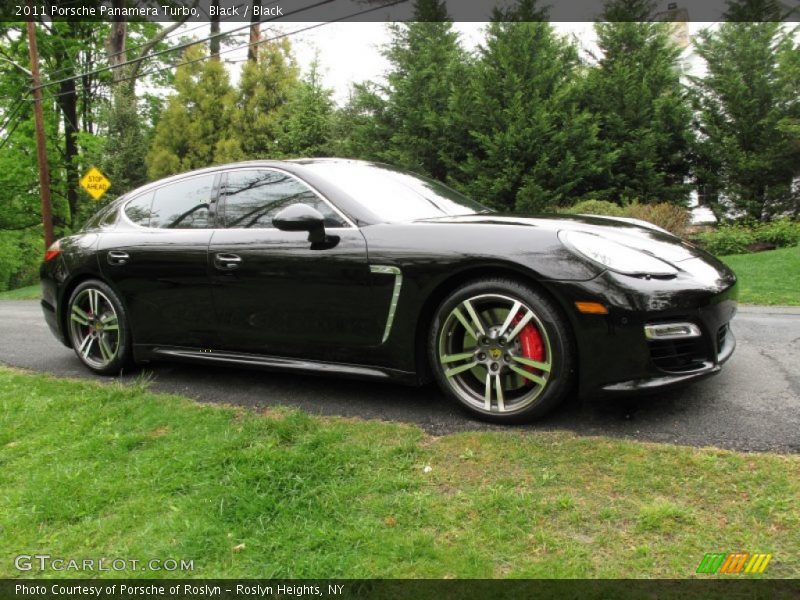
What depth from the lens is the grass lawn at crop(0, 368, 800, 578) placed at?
2033 mm

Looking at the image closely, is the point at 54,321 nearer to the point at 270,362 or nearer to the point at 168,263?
the point at 168,263

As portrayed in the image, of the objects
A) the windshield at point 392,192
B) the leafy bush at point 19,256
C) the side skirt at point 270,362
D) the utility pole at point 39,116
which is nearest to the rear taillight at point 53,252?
the side skirt at point 270,362

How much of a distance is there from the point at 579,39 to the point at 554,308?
16510 mm

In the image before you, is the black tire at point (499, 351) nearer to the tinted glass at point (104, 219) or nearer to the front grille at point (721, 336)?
the front grille at point (721, 336)

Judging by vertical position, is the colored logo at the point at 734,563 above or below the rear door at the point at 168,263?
below

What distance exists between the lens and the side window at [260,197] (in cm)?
376

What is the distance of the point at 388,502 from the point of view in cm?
240

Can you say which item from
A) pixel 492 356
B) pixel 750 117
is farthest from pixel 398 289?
pixel 750 117

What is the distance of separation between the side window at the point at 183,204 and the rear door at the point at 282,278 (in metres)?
0.17

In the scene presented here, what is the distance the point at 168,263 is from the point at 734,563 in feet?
11.5

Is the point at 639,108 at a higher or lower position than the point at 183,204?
higher

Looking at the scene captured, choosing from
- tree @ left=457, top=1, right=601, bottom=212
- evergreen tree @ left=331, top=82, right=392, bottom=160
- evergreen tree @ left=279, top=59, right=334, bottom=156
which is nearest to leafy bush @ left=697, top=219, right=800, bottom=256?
tree @ left=457, top=1, right=601, bottom=212

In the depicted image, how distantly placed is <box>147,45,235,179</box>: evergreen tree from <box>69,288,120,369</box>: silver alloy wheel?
15290 mm

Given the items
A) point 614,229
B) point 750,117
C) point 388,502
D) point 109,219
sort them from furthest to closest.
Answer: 1. point 750,117
2. point 109,219
3. point 614,229
4. point 388,502
